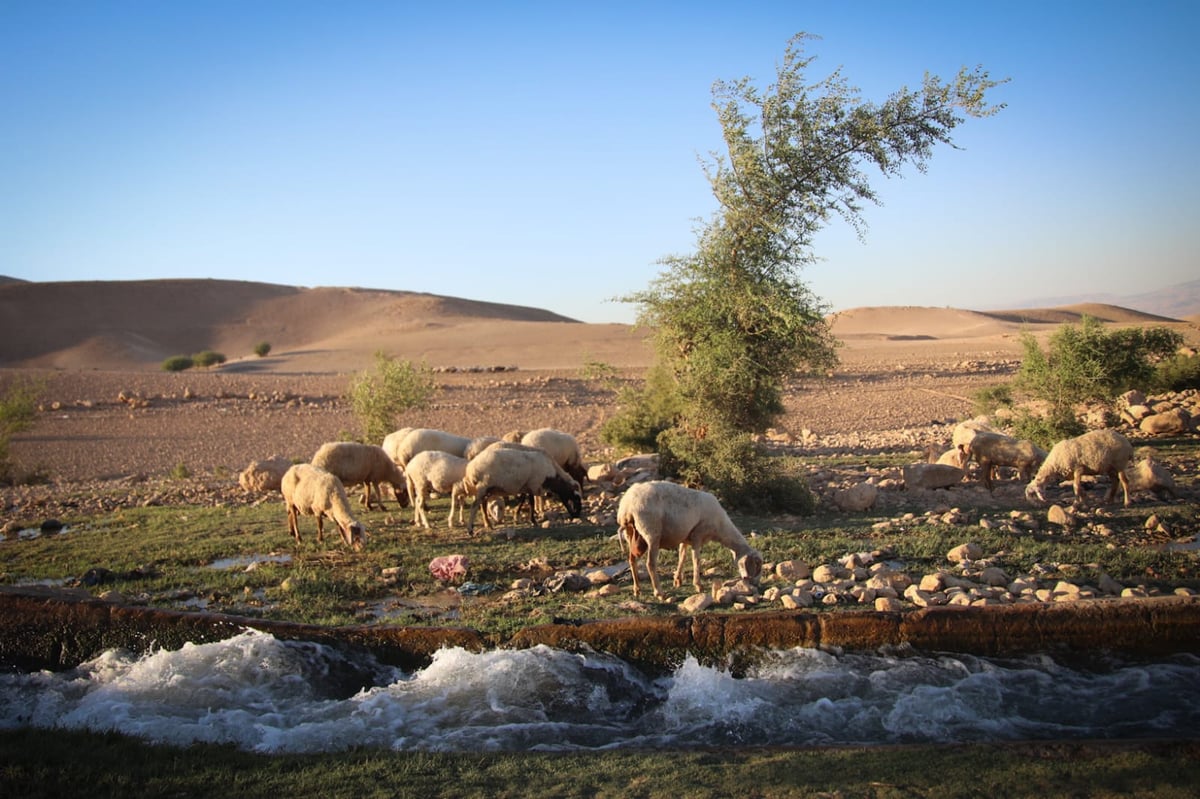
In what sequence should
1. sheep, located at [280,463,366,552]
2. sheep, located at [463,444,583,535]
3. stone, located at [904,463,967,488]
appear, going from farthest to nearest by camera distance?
stone, located at [904,463,967,488] → sheep, located at [463,444,583,535] → sheep, located at [280,463,366,552]

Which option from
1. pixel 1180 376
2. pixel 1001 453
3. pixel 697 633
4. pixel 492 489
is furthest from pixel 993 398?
pixel 697 633

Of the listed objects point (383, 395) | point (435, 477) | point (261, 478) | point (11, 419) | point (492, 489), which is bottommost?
point (261, 478)

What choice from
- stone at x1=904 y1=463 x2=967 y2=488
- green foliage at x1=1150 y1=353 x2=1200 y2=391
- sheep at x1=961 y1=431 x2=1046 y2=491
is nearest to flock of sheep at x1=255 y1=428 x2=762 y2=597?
stone at x1=904 y1=463 x2=967 y2=488

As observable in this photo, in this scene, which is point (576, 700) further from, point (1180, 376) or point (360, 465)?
point (1180, 376)

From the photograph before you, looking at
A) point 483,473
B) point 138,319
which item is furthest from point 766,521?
point 138,319

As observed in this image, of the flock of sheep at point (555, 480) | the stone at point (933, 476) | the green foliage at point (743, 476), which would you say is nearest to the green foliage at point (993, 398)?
the flock of sheep at point (555, 480)

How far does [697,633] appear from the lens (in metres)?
7.70

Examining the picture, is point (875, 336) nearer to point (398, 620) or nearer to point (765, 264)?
point (765, 264)

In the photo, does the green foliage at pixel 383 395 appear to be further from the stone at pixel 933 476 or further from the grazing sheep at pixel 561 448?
the stone at pixel 933 476

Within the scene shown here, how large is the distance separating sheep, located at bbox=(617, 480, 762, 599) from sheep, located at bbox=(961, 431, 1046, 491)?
665cm

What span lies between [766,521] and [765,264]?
5.13 meters

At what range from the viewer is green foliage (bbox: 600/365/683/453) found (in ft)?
61.1

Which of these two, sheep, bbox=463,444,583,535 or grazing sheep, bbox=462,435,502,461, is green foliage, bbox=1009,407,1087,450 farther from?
grazing sheep, bbox=462,435,502,461

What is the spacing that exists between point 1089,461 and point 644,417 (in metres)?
8.91
